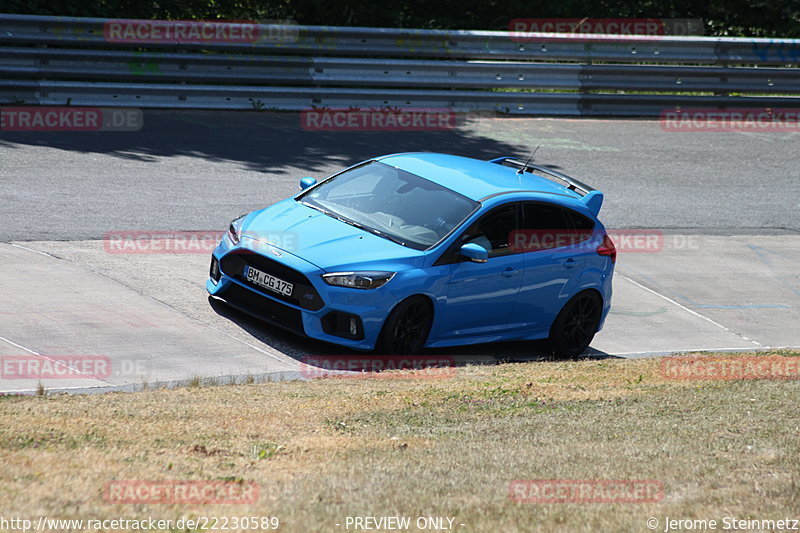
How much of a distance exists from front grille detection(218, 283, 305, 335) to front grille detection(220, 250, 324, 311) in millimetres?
68

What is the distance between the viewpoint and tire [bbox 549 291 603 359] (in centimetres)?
1030

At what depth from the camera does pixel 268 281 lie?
359 inches

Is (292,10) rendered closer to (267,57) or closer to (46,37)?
(267,57)

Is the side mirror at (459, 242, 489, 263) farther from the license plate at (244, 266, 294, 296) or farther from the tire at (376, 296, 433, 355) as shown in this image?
the license plate at (244, 266, 294, 296)

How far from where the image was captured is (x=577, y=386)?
330 inches

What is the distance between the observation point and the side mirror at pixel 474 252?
30.3 feet

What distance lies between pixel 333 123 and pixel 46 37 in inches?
186

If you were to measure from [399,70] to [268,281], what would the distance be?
1037cm

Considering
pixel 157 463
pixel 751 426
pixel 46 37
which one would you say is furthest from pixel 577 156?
pixel 157 463
